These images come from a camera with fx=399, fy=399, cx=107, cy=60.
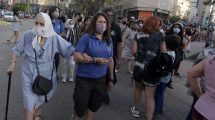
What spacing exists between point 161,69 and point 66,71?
396 cm

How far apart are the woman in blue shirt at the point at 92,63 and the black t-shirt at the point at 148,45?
1114mm

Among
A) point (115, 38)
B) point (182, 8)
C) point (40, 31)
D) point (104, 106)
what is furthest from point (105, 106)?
point (182, 8)

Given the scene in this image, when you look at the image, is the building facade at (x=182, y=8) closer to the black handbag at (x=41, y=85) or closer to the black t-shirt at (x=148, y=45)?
the black t-shirt at (x=148, y=45)

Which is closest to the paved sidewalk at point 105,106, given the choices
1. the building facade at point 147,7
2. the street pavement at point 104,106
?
the street pavement at point 104,106

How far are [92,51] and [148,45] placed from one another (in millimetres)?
1434

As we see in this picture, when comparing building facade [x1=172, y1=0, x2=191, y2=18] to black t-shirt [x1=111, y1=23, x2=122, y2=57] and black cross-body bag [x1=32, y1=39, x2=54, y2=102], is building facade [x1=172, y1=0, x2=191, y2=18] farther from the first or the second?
black cross-body bag [x1=32, y1=39, x2=54, y2=102]

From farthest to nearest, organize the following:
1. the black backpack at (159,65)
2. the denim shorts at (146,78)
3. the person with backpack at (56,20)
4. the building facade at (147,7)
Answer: the building facade at (147,7) < the person with backpack at (56,20) < the denim shorts at (146,78) < the black backpack at (159,65)

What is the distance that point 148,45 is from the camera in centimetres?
618

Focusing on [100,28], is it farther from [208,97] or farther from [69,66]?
[69,66]

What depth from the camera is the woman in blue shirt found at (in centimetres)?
501

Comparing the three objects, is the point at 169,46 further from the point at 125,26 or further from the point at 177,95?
the point at 125,26

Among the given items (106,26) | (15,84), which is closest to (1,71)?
(15,84)

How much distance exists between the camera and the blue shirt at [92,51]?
16.5 feet

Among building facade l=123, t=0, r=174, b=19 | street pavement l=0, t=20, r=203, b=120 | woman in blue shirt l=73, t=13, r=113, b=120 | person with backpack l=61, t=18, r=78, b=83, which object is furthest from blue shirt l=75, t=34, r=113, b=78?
building facade l=123, t=0, r=174, b=19
